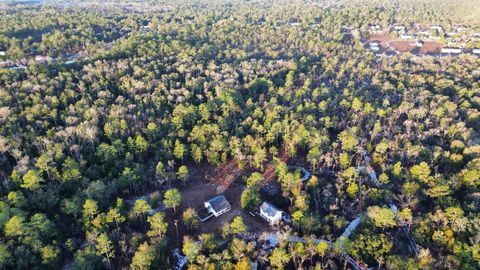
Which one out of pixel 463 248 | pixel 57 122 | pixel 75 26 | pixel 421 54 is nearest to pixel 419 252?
pixel 463 248

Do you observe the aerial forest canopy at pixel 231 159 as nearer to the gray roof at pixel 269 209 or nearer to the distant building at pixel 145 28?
the gray roof at pixel 269 209

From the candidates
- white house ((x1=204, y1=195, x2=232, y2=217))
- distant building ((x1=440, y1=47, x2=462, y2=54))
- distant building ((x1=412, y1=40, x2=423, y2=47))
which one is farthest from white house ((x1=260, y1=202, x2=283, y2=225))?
distant building ((x1=412, y1=40, x2=423, y2=47))

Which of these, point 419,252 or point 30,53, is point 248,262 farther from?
point 30,53

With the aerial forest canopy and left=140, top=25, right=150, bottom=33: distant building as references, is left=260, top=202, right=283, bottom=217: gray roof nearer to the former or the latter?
the aerial forest canopy

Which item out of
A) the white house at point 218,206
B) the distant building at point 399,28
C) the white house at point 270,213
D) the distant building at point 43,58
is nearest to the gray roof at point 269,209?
the white house at point 270,213

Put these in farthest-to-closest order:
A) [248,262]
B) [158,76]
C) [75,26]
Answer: [75,26] < [158,76] < [248,262]

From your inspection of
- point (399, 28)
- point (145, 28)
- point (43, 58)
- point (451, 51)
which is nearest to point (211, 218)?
point (43, 58)

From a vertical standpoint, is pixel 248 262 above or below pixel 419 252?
above
